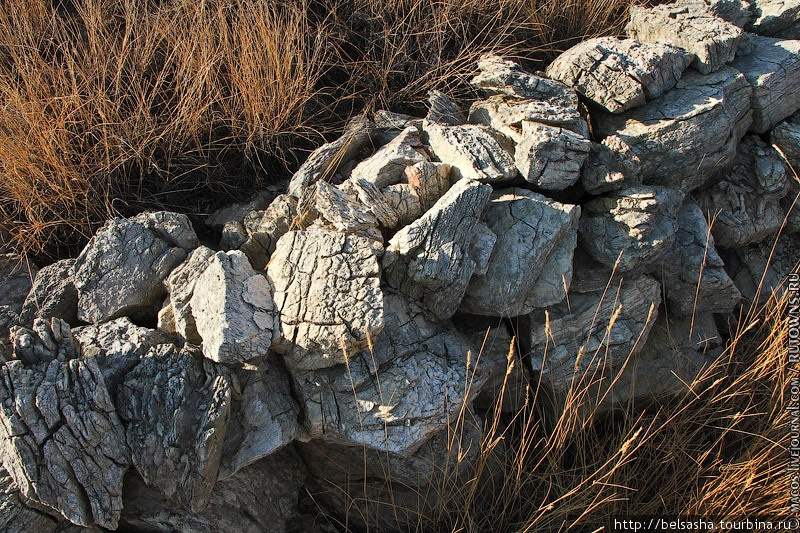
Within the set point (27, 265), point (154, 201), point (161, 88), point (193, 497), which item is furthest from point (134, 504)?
point (161, 88)

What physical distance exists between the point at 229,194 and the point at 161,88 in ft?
2.30

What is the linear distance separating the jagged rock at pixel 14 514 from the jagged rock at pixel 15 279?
81 centimetres

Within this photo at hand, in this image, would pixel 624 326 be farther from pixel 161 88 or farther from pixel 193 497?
pixel 161 88

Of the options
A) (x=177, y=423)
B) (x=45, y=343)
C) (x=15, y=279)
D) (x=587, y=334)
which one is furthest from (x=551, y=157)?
(x=15, y=279)

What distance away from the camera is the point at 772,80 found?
3.15 meters

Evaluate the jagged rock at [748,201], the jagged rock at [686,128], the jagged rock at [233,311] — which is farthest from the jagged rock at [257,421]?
the jagged rock at [748,201]

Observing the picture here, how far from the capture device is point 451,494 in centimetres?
243

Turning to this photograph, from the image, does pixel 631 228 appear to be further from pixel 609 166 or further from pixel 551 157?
pixel 551 157

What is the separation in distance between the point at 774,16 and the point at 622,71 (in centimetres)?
137

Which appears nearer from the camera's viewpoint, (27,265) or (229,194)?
(27,265)

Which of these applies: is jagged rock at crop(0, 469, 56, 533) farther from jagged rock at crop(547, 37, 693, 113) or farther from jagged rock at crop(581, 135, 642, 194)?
jagged rock at crop(547, 37, 693, 113)

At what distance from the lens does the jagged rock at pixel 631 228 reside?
265cm

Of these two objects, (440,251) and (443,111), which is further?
(443,111)

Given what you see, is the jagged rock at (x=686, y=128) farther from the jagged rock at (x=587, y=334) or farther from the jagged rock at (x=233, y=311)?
the jagged rock at (x=233, y=311)
